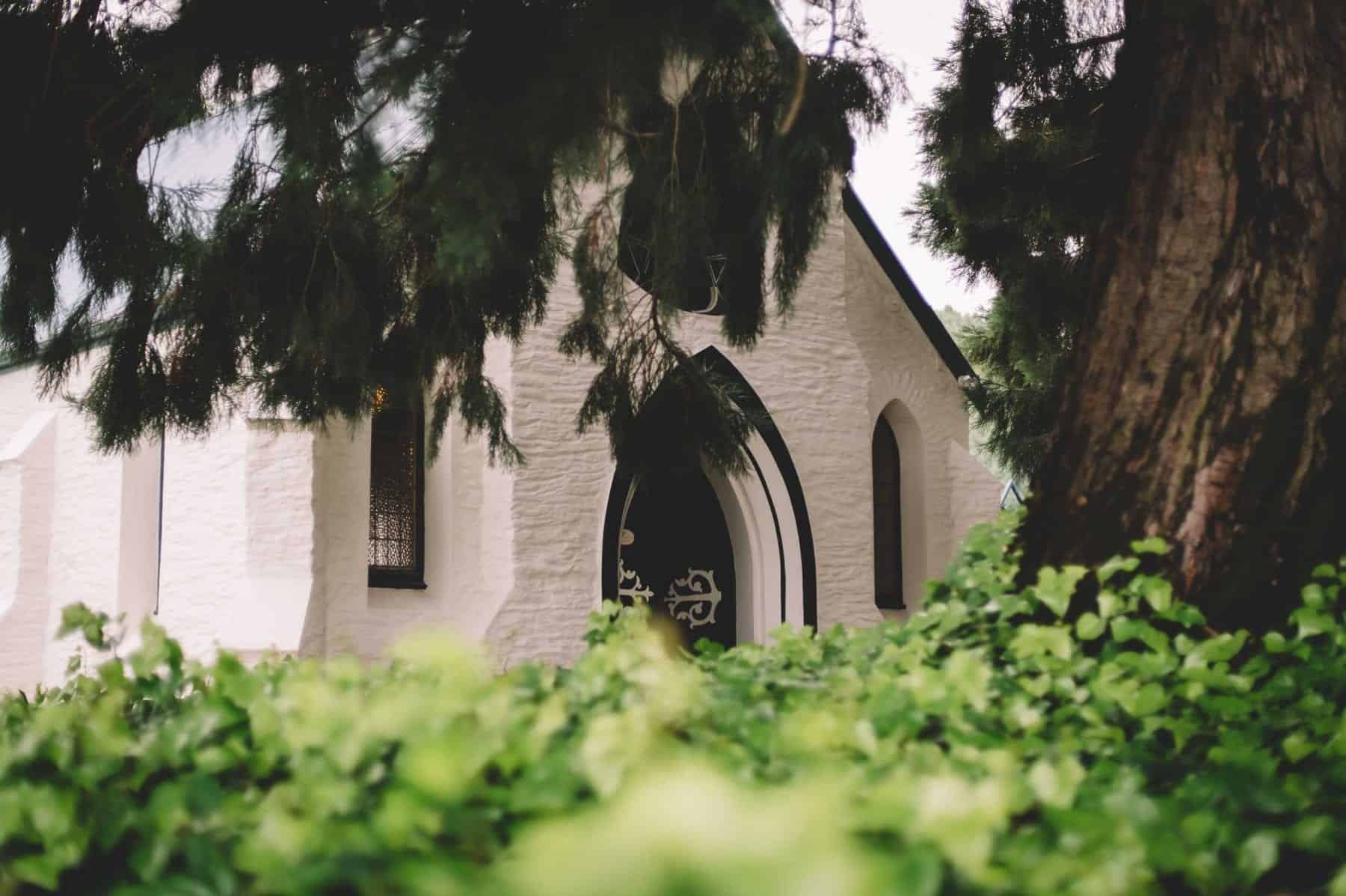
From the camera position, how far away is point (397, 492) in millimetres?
10391

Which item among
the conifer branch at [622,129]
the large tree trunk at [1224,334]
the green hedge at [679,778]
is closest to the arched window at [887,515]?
the conifer branch at [622,129]

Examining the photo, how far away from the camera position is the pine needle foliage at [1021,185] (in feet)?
20.3

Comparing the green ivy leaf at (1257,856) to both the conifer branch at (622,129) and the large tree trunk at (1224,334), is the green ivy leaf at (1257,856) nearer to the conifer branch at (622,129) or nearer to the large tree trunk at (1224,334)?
the large tree trunk at (1224,334)

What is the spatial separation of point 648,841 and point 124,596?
36.9 feet

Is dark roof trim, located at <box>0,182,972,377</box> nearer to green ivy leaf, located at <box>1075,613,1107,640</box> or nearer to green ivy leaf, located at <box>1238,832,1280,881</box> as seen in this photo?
green ivy leaf, located at <box>1075,613,1107,640</box>

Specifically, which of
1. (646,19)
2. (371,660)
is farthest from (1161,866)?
(371,660)

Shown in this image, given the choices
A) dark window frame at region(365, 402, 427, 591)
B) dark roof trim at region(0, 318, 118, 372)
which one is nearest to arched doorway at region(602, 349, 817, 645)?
dark window frame at region(365, 402, 427, 591)

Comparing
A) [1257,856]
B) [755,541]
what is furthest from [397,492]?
[1257,856]

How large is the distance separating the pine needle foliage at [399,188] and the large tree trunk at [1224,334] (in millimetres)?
1105

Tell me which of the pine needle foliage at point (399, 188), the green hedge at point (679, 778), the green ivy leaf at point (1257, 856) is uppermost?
the pine needle foliage at point (399, 188)

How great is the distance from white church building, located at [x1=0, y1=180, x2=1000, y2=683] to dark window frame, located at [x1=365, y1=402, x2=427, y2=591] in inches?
0.7

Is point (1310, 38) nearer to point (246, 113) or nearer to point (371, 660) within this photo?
point (246, 113)

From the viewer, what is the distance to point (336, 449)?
9.91m

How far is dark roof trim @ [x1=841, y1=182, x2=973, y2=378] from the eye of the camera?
13.1 meters
